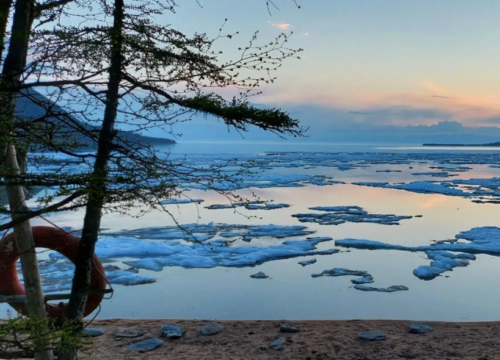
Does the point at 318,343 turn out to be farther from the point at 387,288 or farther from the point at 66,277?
the point at 66,277

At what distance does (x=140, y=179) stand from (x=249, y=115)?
1.03 meters

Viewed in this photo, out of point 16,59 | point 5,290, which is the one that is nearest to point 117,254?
point 5,290

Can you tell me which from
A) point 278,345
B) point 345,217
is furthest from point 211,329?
point 345,217

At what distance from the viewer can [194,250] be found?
38.7 ft

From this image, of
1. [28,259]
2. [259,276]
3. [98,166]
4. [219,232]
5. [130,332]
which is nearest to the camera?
[28,259]

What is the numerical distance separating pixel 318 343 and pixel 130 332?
262 centimetres

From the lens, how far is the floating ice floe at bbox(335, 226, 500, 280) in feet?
32.5

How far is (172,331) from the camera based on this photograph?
6.48 metres

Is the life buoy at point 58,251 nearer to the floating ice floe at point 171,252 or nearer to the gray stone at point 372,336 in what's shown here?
the floating ice floe at point 171,252

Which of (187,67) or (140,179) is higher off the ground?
(187,67)

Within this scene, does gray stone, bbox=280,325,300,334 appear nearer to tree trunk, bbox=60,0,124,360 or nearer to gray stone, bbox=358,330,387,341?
gray stone, bbox=358,330,387,341

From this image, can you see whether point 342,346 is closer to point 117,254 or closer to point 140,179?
point 140,179

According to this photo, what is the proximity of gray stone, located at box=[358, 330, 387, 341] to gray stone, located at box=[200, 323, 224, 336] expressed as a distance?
76.7 inches

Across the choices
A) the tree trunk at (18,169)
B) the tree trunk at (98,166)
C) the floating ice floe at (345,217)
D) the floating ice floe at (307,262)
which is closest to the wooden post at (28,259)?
the tree trunk at (18,169)
